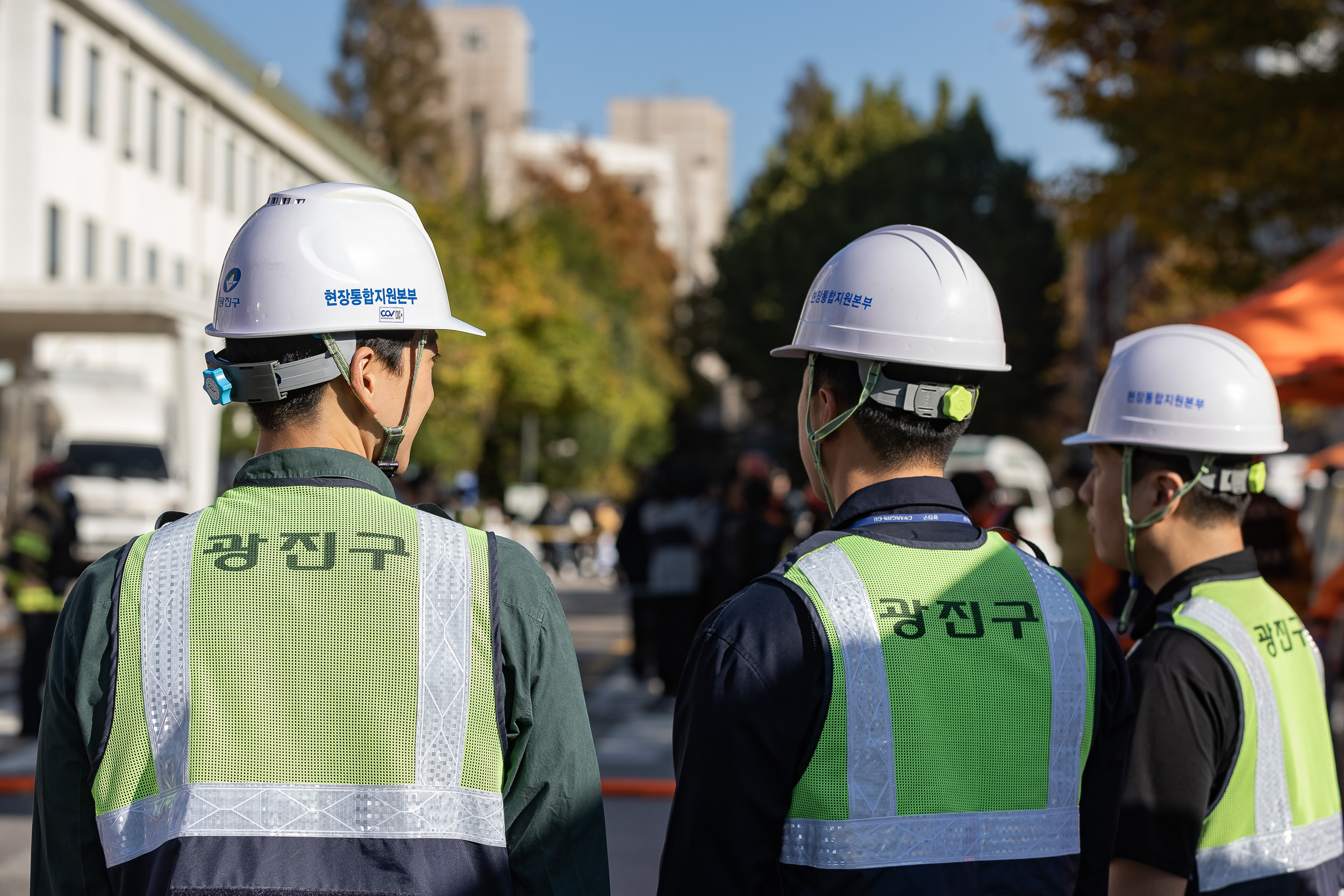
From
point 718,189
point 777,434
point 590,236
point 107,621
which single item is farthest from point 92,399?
point 718,189

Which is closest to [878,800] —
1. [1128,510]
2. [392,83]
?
[1128,510]

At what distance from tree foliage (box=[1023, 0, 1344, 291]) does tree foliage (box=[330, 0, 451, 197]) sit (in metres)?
48.2

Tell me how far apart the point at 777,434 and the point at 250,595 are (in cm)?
4385

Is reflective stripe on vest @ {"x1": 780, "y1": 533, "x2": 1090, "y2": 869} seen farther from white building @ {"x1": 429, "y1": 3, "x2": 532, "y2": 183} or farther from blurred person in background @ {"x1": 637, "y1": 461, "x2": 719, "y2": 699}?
white building @ {"x1": 429, "y1": 3, "x2": 532, "y2": 183}

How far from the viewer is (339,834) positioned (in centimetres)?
197

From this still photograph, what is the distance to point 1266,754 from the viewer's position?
2656 millimetres

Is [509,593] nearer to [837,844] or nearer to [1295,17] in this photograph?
[837,844]

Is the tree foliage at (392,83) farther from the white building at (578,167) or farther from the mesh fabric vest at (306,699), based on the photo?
the mesh fabric vest at (306,699)

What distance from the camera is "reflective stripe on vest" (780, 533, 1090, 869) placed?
1.98m

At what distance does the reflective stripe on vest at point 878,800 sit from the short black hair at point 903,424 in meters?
0.22

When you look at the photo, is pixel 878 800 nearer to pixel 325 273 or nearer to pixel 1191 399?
pixel 325 273

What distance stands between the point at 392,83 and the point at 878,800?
6001 cm

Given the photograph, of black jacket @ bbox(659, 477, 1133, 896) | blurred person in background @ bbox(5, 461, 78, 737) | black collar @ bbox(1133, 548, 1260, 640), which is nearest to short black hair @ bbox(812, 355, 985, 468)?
black jacket @ bbox(659, 477, 1133, 896)

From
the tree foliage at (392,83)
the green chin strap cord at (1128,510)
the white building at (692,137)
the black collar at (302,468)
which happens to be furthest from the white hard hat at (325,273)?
the white building at (692,137)
